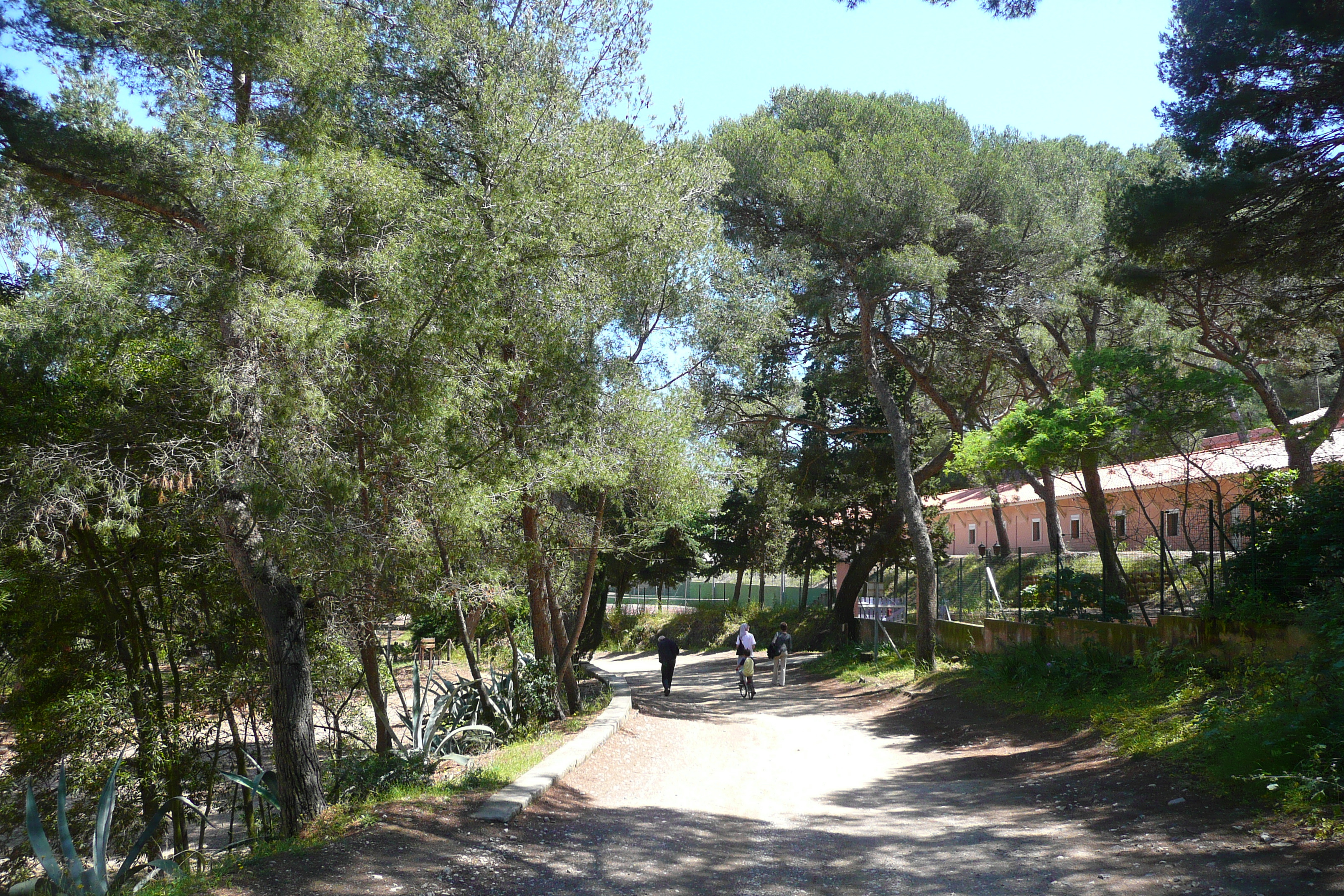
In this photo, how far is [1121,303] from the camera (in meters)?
18.3

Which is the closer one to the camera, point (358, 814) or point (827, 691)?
point (358, 814)

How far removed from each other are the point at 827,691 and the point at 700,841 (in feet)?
45.7

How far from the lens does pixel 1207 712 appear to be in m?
9.01

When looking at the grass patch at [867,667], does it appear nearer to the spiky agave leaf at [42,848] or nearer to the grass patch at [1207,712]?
the grass patch at [1207,712]

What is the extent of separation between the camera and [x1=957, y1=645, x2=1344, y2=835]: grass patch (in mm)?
6543

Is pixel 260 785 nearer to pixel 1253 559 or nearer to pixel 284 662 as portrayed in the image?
pixel 284 662

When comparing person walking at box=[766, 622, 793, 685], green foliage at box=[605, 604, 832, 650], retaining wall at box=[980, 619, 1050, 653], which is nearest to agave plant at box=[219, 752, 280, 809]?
retaining wall at box=[980, 619, 1050, 653]

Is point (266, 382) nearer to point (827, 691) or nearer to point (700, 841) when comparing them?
point (700, 841)

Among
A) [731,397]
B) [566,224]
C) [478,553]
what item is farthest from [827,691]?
[566,224]

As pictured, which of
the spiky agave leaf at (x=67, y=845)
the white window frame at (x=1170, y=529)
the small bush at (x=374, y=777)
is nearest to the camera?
the spiky agave leaf at (x=67, y=845)

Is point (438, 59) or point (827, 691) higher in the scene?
point (438, 59)

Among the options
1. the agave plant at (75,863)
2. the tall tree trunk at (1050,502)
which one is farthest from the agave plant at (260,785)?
the tall tree trunk at (1050,502)

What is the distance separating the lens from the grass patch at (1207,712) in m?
6.54

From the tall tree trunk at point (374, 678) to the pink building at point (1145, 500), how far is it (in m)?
10.8
